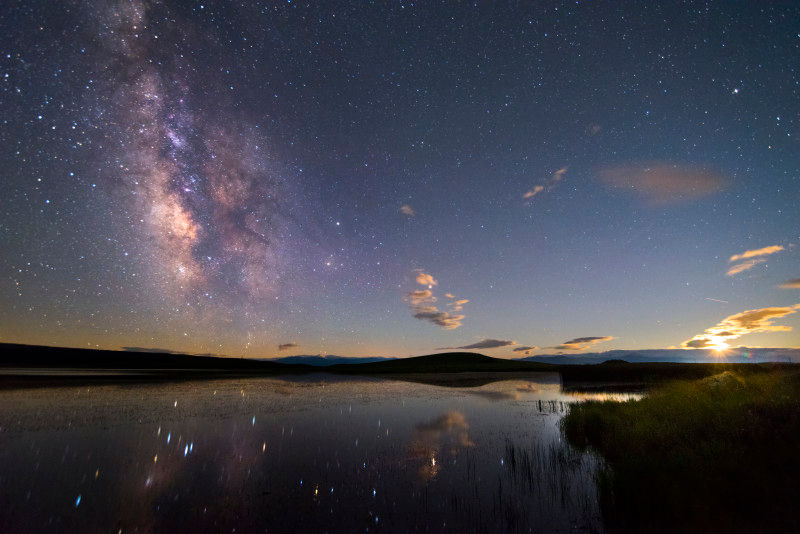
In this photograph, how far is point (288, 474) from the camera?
13.4 m

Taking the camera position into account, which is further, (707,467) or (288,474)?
(288,474)

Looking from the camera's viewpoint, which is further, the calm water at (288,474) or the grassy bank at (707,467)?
the calm water at (288,474)

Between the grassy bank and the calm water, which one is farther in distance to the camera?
the calm water

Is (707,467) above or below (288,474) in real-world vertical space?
above

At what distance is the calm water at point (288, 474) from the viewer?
380 inches

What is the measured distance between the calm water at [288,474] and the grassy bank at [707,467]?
1.26 m

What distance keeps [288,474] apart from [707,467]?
13722 millimetres

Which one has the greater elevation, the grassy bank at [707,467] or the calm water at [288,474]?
the grassy bank at [707,467]

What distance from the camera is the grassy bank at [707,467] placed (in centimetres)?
866

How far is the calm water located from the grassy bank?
1262 mm

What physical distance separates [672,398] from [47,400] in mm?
49467

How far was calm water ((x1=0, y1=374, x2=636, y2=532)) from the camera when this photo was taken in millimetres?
9656

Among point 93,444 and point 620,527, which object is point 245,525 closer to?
point 620,527

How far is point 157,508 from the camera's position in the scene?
34.2ft
